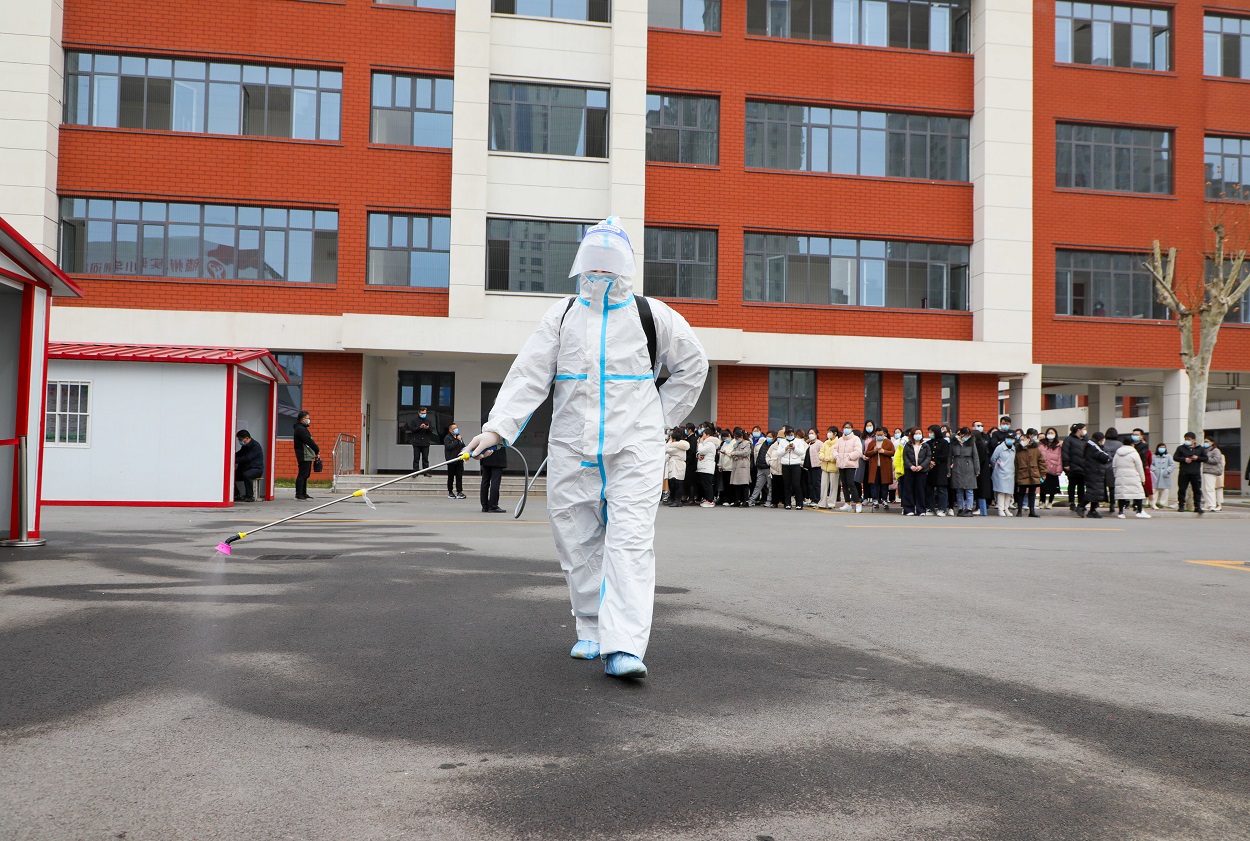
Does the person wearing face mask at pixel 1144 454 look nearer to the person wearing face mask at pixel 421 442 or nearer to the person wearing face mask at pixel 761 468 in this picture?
the person wearing face mask at pixel 761 468

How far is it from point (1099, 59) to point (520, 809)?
32.4m

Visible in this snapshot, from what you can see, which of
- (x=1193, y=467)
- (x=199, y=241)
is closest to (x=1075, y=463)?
(x=1193, y=467)

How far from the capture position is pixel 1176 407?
99.6ft

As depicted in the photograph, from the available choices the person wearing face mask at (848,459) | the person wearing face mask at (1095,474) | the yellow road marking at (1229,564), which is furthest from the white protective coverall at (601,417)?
the person wearing face mask at (1095,474)

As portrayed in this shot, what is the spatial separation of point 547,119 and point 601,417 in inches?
945

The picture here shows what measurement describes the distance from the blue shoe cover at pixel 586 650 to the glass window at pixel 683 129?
24.1m

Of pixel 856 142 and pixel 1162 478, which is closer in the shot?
pixel 1162 478

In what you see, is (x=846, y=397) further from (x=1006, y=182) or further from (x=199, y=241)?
(x=199, y=241)

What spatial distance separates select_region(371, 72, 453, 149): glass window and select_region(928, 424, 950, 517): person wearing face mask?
14.9 m

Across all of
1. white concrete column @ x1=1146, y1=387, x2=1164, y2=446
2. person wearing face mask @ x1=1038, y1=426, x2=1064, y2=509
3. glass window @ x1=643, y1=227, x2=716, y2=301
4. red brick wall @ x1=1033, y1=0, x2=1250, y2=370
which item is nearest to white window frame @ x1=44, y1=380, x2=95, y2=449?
glass window @ x1=643, y1=227, x2=716, y2=301

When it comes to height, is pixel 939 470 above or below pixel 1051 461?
below

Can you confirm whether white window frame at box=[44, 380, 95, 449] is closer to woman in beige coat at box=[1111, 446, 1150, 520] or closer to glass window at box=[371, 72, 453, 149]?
glass window at box=[371, 72, 453, 149]

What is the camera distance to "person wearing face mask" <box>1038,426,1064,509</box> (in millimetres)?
22141

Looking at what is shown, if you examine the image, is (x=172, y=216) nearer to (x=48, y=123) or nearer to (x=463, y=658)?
(x=48, y=123)
